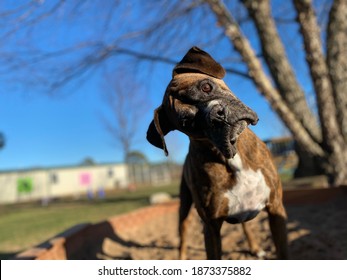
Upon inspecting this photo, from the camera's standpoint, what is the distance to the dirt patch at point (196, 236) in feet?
11.8

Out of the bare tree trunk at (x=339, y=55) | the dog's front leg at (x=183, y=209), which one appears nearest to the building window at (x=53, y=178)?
the bare tree trunk at (x=339, y=55)

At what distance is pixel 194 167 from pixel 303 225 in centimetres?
256

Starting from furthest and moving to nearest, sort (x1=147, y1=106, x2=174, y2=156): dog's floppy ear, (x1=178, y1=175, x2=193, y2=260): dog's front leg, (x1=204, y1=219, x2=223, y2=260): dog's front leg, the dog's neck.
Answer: (x1=178, y1=175, x2=193, y2=260): dog's front leg → (x1=204, y1=219, x2=223, y2=260): dog's front leg → the dog's neck → (x1=147, y1=106, x2=174, y2=156): dog's floppy ear

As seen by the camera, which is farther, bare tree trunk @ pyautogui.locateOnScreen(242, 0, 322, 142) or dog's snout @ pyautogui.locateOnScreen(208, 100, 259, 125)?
bare tree trunk @ pyautogui.locateOnScreen(242, 0, 322, 142)

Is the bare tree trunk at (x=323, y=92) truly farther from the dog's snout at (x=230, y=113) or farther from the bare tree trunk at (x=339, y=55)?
the dog's snout at (x=230, y=113)

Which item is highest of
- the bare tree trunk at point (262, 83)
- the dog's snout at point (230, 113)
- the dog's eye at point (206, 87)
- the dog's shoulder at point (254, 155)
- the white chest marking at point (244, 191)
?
the bare tree trunk at point (262, 83)

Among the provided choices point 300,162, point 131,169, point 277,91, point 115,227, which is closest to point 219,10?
point 277,91

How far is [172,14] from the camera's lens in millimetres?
7082

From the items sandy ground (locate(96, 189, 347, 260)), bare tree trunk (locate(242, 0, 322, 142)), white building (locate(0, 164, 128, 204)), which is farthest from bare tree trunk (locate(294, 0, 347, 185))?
white building (locate(0, 164, 128, 204))

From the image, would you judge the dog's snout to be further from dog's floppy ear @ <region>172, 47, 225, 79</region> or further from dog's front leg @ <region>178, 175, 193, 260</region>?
dog's front leg @ <region>178, 175, 193, 260</region>

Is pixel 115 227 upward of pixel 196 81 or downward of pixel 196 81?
downward

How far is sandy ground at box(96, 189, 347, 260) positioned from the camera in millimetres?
3562
